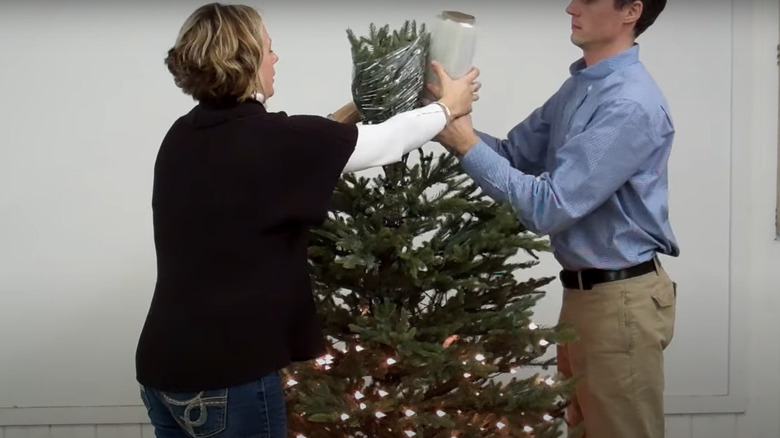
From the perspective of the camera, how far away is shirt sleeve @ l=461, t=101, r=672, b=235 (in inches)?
72.1

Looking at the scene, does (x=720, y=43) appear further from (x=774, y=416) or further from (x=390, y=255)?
(x=390, y=255)

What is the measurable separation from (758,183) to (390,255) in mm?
1714

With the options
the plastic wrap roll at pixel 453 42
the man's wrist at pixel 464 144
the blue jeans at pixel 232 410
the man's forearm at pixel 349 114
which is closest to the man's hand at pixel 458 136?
the man's wrist at pixel 464 144

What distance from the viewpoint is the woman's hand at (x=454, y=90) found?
1.80m

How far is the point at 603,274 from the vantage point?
1.99 meters

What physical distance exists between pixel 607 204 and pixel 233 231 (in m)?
0.88

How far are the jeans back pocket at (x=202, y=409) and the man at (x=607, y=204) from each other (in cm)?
Answer: 71

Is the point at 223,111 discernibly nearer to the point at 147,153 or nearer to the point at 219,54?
the point at 219,54

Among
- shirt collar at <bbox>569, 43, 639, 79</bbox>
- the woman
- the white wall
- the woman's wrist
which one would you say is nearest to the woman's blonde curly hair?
the woman

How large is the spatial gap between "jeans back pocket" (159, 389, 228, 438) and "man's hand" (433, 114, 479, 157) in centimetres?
70

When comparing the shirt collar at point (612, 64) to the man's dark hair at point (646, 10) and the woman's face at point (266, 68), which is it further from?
the woman's face at point (266, 68)

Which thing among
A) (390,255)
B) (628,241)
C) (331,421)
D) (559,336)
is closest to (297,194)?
(390,255)

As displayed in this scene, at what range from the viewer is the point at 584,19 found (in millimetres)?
1967

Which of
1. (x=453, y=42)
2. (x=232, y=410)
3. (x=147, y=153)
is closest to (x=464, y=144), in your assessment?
(x=453, y=42)
